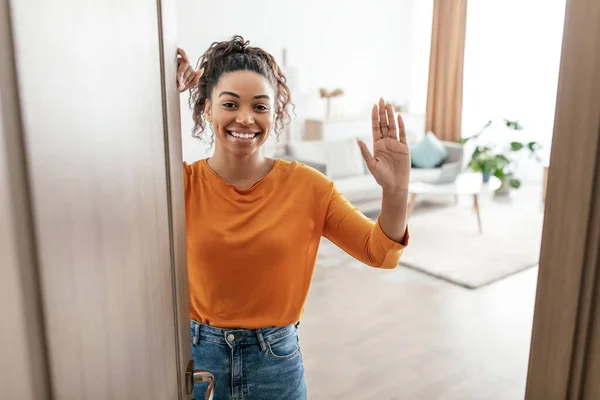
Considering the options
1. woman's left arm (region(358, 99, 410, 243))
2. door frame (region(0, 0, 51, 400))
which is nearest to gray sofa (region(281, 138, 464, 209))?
woman's left arm (region(358, 99, 410, 243))

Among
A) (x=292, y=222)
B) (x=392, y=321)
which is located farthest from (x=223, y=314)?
(x=392, y=321)

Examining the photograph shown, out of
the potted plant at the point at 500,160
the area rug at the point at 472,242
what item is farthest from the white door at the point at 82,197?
the potted plant at the point at 500,160

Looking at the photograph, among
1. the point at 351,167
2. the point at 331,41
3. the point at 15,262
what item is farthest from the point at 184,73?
the point at 331,41

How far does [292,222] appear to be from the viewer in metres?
1.30

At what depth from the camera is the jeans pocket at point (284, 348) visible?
1273mm

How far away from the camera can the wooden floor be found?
268 centimetres

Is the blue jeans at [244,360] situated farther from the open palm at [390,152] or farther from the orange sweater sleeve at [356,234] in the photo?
the open palm at [390,152]

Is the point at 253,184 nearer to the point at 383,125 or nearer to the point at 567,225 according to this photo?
the point at 383,125

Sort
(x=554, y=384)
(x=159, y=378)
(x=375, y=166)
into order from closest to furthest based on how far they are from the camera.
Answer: (x=159, y=378)
(x=554, y=384)
(x=375, y=166)

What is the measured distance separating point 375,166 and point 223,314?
18.6 inches

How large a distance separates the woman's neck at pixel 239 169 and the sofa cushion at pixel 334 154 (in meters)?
4.00

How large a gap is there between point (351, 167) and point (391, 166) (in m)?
4.57

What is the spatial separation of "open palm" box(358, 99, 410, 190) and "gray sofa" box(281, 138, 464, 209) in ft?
12.3

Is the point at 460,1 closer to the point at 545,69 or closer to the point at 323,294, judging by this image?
the point at 545,69
